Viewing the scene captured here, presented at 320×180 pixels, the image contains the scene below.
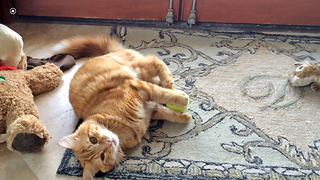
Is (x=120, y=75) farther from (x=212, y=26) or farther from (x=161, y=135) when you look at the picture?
(x=212, y=26)

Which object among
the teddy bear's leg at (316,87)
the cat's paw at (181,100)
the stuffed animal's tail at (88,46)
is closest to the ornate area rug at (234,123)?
the teddy bear's leg at (316,87)

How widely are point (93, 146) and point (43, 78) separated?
0.75 metres

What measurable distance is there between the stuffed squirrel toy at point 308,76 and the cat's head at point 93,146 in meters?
1.25

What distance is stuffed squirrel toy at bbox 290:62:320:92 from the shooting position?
1520 mm

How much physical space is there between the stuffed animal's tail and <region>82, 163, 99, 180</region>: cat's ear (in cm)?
88

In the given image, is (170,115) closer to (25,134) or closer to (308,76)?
(25,134)

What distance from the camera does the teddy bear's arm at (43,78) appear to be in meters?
1.50

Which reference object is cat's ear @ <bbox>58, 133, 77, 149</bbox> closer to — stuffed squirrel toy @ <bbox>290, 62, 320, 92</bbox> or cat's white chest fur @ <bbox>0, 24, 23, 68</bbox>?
cat's white chest fur @ <bbox>0, 24, 23, 68</bbox>

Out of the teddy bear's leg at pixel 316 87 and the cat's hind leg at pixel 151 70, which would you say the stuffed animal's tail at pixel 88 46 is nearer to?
the cat's hind leg at pixel 151 70

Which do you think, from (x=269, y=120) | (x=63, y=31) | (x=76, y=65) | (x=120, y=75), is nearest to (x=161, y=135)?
(x=120, y=75)

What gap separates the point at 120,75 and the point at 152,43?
0.82 metres

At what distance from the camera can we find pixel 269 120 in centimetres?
136
